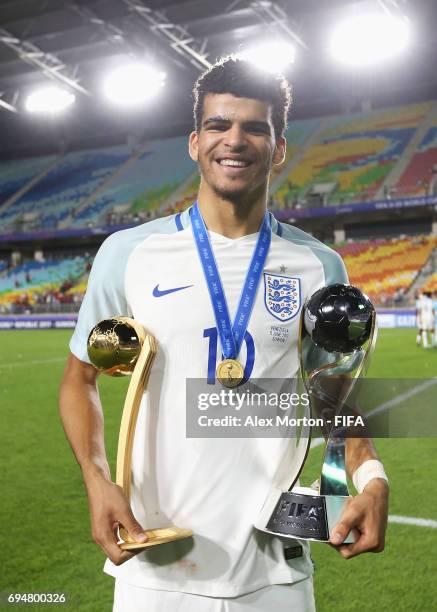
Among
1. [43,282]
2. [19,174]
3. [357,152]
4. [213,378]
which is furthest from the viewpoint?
[19,174]

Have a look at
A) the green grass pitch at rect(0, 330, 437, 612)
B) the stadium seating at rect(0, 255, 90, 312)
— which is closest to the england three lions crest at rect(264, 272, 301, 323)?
the green grass pitch at rect(0, 330, 437, 612)

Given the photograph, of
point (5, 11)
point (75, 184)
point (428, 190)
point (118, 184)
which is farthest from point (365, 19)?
point (75, 184)

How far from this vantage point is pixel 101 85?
91.4 feet

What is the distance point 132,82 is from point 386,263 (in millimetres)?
12908

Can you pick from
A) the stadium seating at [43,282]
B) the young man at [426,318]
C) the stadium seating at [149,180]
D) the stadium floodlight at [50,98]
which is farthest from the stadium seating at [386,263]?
the stadium floodlight at [50,98]

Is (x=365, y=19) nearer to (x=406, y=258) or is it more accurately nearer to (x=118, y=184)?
(x=406, y=258)

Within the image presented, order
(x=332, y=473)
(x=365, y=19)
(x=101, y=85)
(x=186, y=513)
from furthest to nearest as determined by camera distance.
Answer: (x=101, y=85) → (x=365, y=19) → (x=186, y=513) → (x=332, y=473)

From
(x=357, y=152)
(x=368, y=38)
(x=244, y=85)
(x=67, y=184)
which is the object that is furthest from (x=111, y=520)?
(x=67, y=184)

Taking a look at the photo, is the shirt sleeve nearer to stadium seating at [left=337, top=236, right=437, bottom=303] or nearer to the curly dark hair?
the curly dark hair

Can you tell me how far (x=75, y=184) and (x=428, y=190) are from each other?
20238 mm

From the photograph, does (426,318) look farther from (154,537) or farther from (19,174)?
(19,174)

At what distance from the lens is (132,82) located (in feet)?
87.3

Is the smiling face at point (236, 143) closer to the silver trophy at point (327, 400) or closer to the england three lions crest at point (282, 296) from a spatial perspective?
the england three lions crest at point (282, 296)

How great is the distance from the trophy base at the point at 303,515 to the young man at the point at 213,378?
0.12 metres
